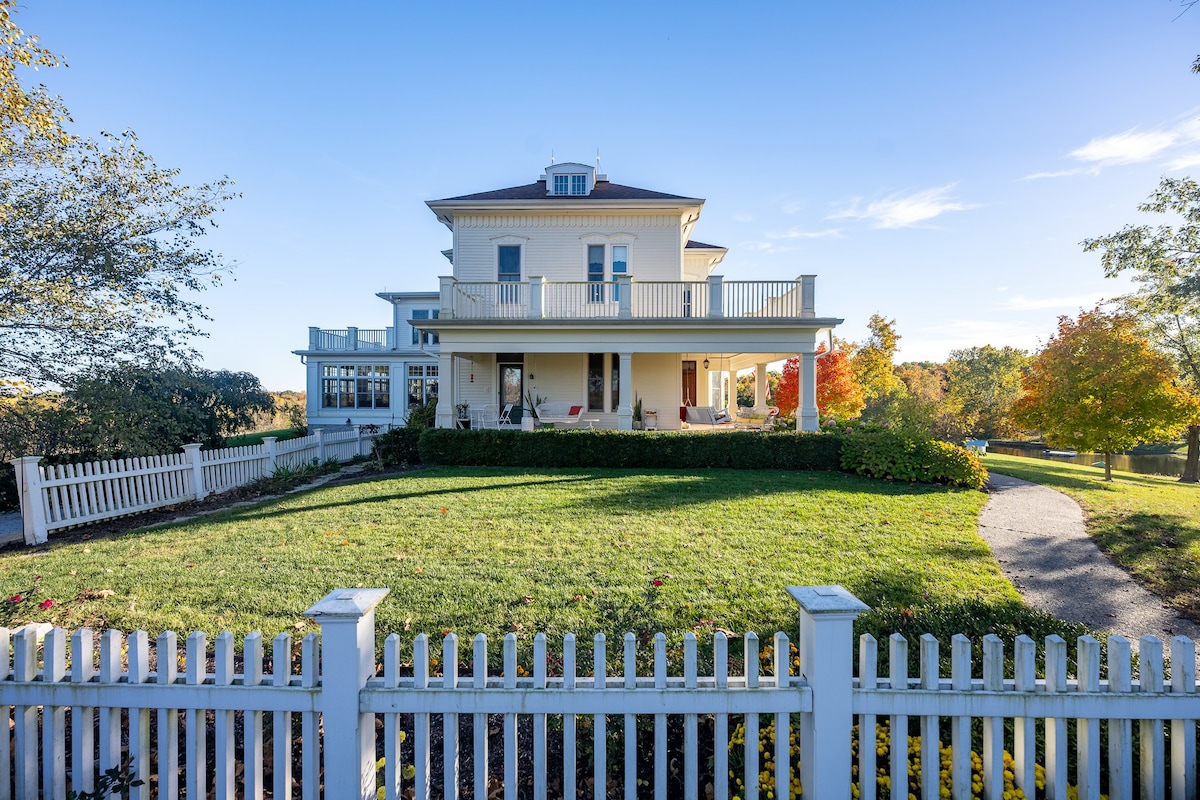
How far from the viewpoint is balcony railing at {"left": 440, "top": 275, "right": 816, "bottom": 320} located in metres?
14.1

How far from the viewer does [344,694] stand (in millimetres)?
2035

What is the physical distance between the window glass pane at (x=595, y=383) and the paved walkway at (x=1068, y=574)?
10.8 meters

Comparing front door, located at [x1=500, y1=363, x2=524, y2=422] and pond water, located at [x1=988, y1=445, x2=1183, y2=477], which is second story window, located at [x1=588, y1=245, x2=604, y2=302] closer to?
front door, located at [x1=500, y1=363, x2=524, y2=422]

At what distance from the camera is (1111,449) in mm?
13242

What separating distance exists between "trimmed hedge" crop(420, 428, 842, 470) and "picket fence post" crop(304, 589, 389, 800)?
10.4 metres

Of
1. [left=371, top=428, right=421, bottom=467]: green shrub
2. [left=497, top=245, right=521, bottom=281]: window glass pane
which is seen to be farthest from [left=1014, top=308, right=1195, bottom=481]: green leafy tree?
[left=371, top=428, right=421, bottom=467]: green shrub

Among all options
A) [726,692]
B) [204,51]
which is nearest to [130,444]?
[204,51]

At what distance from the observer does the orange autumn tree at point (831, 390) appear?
21.8 meters

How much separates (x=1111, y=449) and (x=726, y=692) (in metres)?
16.7

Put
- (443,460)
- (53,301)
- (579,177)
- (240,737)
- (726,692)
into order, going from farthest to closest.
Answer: (579,177) < (443,460) < (53,301) < (240,737) < (726,692)

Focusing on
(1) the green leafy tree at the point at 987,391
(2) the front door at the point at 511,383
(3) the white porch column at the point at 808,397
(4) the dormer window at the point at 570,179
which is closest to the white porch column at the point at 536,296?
(2) the front door at the point at 511,383

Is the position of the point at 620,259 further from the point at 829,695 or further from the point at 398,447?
the point at 829,695

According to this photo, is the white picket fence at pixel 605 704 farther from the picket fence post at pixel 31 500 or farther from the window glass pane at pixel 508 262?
the window glass pane at pixel 508 262

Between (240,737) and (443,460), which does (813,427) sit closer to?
(443,460)
